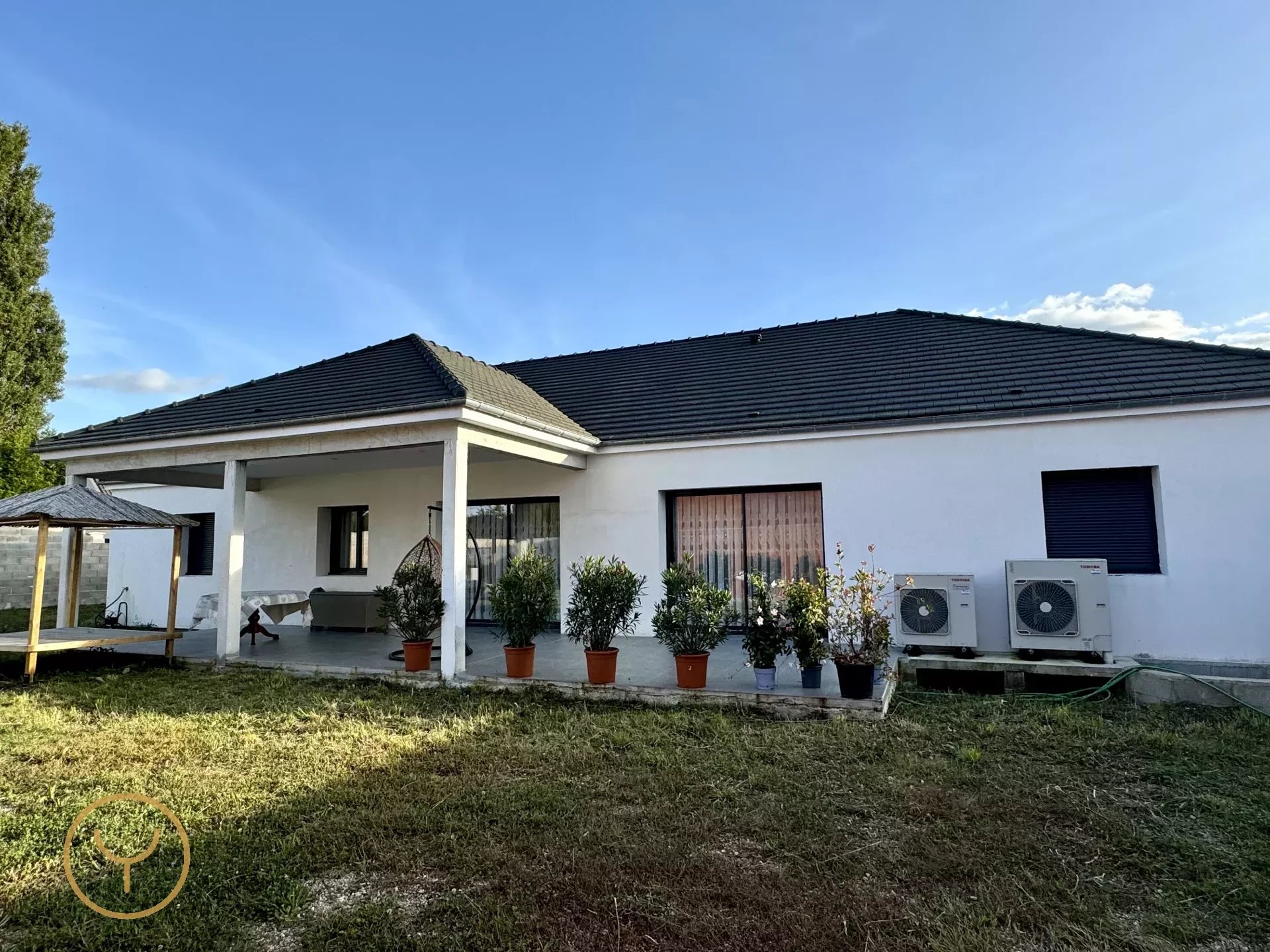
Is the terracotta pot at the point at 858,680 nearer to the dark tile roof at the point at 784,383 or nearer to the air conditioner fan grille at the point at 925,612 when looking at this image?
the air conditioner fan grille at the point at 925,612

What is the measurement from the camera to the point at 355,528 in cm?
1238

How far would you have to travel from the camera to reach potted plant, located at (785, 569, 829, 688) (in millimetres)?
6078

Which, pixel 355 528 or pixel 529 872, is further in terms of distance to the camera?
pixel 355 528

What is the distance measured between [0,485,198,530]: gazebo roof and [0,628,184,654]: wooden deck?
1381mm

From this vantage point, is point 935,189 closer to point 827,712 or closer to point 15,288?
point 827,712

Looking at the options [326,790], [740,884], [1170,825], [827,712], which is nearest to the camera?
[740,884]

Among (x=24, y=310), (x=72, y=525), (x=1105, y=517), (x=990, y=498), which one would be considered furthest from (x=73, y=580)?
(x=24, y=310)

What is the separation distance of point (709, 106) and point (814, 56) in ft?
5.60

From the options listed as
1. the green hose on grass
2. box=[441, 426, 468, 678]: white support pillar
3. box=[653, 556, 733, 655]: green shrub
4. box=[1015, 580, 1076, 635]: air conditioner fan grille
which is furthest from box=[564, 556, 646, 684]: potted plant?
box=[1015, 580, 1076, 635]: air conditioner fan grille

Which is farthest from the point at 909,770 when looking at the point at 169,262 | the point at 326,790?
the point at 169,262

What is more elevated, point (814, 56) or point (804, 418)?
point (814, 56)

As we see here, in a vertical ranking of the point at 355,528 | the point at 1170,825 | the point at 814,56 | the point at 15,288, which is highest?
the point at 15,288

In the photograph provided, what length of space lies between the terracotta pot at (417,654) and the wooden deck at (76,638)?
138 inches

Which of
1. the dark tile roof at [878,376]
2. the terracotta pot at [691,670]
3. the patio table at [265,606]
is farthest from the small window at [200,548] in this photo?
the terracotta pot at [691,670]
